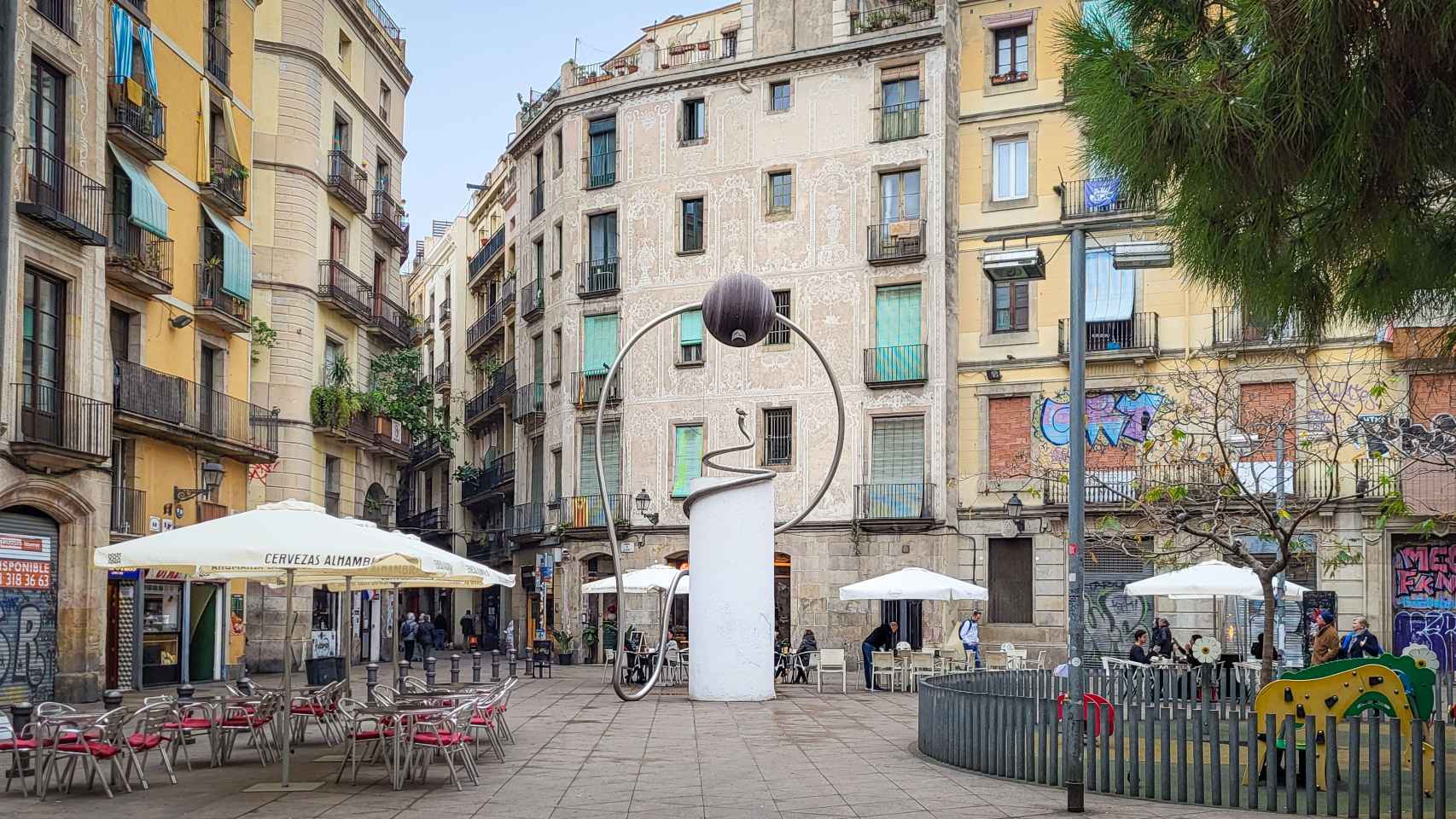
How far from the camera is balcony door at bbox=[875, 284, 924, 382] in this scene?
128 ft

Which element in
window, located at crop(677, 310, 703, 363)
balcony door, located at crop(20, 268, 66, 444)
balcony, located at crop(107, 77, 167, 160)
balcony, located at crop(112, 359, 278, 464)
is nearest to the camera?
balcony door, located at crop(20, 268, 66, 444)

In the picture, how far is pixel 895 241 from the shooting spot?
39625 mm

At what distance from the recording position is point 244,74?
35.9 metres

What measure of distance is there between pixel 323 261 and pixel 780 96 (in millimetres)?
12964

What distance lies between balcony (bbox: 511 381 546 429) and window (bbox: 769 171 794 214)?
939cm

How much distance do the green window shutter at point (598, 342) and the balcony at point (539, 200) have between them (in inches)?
207

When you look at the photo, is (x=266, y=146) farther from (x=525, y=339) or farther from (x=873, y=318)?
(x=873, y=318)

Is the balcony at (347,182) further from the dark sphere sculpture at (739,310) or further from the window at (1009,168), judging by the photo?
the dark sphere sculpture at (739,310)

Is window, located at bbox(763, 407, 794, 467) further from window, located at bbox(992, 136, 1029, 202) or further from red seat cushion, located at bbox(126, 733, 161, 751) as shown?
red seat cushion, located at bbox(126, 733, 161, 751)

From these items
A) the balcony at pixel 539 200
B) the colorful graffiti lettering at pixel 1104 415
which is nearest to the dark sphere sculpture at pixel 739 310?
the colorful graffiti lettering at pixel 1104 415

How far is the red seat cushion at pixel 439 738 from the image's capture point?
1498 centimetres

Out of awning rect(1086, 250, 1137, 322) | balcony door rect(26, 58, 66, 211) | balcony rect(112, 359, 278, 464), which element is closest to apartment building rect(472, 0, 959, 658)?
awning rect(1086, 250, 1137, 322)

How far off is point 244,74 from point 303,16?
5605 millimetres

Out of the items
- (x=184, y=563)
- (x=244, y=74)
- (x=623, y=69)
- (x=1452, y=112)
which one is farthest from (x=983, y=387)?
(x=1452, y=112)
